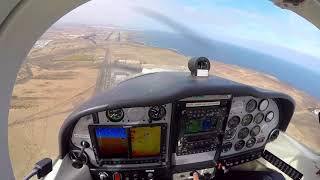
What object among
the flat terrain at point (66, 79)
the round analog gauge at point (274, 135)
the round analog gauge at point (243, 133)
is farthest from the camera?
the round analog gauge at point (274, 135)

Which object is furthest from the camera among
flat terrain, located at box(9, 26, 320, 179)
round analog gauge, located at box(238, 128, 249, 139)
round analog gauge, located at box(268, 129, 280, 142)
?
round analog gauge, located at box(268, 129, 280, 142)

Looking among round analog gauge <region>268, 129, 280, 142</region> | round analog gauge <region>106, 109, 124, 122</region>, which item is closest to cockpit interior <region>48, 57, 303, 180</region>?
round analog gauge <region>106, 109, 124, 122</region>

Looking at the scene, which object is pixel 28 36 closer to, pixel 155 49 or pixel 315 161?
pixel 155 49

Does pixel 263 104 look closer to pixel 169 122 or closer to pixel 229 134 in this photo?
pixel 229 134

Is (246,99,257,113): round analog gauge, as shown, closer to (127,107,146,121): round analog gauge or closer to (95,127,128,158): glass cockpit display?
(127,107,146,121): round analog gauge

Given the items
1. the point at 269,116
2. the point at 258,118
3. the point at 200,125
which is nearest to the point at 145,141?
the point at 200,125

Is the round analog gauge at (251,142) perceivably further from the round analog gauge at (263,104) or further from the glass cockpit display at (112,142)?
the glass cockpit display at (112,142)

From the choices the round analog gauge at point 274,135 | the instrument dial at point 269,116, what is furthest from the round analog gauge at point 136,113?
the round analog gauge at point 274,135
